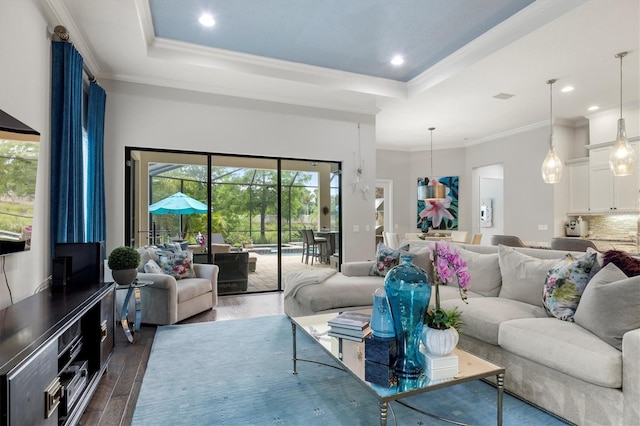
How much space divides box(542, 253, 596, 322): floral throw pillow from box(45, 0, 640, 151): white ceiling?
7.55ft

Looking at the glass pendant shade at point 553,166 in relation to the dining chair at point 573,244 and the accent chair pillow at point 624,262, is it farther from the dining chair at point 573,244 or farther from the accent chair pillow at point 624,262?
the accent chair pillow at point 624,262

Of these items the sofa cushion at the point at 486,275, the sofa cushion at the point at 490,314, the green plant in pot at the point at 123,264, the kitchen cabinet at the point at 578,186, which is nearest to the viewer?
the sofa cushion at the point at 490,314

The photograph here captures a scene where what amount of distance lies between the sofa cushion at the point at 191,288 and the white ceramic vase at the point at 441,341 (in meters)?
3.04

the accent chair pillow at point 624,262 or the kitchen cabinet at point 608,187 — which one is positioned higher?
the kitchen cabinet at point 608,187

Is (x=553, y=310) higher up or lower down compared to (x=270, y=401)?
Result: higher up

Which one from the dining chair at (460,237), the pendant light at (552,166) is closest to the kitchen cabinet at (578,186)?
the dining chair at (460,237)

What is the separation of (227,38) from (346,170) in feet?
9.06

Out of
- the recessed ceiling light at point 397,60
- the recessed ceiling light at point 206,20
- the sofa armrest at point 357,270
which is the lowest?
the sofa armrest at point 357,270

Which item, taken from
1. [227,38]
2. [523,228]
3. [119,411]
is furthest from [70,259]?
[523,228]

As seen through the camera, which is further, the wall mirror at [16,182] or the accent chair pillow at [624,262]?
the accent chair pillow at [624,262]

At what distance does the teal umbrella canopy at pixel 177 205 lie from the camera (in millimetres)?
5113

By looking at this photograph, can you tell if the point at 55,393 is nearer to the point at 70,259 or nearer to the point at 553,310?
the point at 70,259

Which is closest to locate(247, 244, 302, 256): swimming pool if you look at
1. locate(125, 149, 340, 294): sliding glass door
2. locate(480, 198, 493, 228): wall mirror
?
locate(125, 149, 340, 294): sliding glass door

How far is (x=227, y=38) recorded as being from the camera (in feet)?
13.4
